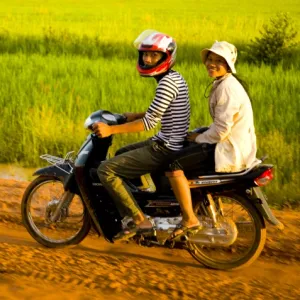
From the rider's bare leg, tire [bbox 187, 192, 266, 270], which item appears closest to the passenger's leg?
the rider's bare leg

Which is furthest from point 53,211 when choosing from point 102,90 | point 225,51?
point 102,90

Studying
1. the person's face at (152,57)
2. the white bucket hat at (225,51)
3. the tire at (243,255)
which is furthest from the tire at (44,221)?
the white bucket hat at (225,51)

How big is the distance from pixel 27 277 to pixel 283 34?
11849 millimetres

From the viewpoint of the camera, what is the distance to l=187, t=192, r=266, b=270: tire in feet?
16.1

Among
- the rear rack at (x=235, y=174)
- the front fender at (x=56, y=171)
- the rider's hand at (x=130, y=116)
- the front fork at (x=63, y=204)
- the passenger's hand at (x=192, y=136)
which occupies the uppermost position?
the rider's hand at (x=130, y=116)

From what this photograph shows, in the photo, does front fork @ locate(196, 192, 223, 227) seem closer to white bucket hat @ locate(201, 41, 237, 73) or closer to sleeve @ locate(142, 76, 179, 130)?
sleeve @ locate(142, 76, 179, 130)

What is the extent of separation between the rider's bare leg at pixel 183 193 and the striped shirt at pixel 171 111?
0.63 ft

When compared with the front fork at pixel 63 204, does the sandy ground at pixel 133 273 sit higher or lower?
lower

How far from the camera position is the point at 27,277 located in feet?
15.3

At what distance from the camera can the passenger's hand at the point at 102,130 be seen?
4.87 meters

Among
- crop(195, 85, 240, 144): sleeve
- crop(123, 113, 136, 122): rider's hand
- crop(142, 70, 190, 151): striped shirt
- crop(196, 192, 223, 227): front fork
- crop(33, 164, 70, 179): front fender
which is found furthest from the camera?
crop(33, 164, 70, 179): front fender

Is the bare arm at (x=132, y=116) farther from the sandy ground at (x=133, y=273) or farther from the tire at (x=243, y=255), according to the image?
the sandy ground at (x=133, y=273)

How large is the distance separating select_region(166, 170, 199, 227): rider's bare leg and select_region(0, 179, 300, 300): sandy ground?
36 centimetres

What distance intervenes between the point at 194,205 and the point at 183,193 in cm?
26
